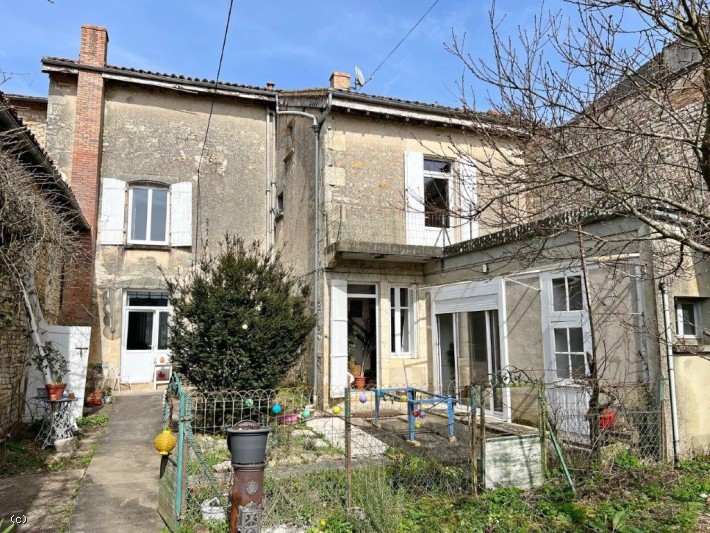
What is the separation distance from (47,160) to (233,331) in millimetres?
3875

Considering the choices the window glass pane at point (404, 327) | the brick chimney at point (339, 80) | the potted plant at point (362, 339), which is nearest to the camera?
the window glass pane at point (404, 327)

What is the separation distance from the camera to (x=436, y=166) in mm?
12062

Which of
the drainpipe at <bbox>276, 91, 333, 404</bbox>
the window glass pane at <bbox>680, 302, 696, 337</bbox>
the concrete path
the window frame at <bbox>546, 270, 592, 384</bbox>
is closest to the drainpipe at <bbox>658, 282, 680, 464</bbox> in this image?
the window glass pane at <bbox>680, 302, 696, 337</bbox>

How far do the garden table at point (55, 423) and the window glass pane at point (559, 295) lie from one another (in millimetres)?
7694

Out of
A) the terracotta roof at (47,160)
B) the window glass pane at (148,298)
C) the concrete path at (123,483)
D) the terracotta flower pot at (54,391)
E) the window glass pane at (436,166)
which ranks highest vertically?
the window glass pane at (436,166)

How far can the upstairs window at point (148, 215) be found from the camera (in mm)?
13156

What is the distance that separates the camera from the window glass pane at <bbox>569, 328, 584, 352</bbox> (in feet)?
24.1

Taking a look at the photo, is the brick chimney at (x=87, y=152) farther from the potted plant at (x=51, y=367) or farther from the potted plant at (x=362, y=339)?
the potted plant at (x=362, y=339)

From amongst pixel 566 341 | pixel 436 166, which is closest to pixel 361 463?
pixel 566 341

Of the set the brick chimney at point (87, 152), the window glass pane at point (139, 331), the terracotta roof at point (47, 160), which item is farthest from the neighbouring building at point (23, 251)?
the window glass pane at point (139, 331)

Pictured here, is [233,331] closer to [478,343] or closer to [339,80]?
[478,343]

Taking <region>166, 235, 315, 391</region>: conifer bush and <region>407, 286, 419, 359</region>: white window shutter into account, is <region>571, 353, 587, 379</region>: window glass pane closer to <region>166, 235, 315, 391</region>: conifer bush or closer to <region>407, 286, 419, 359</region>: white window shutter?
<region>407, 286, 419, 359</region>: white window shutter

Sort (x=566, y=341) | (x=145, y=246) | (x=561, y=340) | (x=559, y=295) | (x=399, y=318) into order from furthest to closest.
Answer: (x=145, y=246) → (x=399, y=318) → (x=559, y=295) → (x=561, y=340) → (x=566, y=341)

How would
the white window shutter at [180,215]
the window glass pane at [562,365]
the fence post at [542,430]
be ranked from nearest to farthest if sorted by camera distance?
the fence post at [542,430] < the window glass pane at [562,365] < the white window shutter at [180,215]
